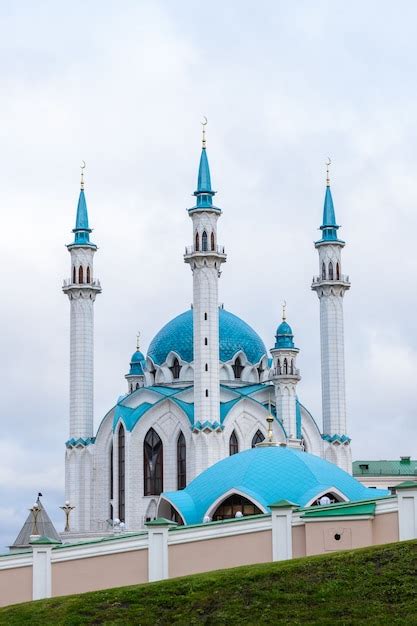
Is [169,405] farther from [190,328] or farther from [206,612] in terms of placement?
[206,612]

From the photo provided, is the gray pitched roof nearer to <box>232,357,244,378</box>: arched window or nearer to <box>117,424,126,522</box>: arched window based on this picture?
<box>117,424,126,522</box>: arched window

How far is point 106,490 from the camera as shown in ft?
194

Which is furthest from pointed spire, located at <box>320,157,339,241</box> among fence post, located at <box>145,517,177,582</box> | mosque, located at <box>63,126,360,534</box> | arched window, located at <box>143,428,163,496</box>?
fence post, located at <box>145,517,177,582</box>

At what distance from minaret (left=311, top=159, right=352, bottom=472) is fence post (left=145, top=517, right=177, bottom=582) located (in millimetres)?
33158

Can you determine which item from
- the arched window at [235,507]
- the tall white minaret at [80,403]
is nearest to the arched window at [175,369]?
the tall white minaret at [80,403]

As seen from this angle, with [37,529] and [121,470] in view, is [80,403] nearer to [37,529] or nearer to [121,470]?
[121,470]

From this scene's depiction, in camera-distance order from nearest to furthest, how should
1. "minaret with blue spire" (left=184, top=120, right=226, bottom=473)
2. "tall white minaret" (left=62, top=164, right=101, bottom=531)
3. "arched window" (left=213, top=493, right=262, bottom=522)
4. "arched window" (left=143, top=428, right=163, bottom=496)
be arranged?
"arched window" (left=213, top=493, right=262, bottom=522) → "minaret with blue spire" (left=184, top=120, right=226, bottom=473) → "arched window" (left=143, top=428, right=163, bottom=496) → "tall white minaret" (left=62, top=164, right=101, bottom=531)

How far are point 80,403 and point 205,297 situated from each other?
8158 millimetres

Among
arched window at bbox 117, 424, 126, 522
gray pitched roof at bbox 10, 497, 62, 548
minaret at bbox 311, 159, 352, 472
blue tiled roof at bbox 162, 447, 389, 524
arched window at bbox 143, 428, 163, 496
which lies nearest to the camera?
blue tiled roof at bbox 162, 447, 389, 524

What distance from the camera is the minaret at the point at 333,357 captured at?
60.1 meters

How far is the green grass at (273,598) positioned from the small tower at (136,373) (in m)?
41.7

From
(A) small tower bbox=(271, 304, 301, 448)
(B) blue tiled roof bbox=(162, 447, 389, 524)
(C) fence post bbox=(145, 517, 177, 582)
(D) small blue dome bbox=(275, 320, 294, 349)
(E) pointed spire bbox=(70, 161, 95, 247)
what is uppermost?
(E) pointed spire bbox=(70, 161, 95, 247)

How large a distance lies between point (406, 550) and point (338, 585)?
1700 mm

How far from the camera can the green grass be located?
2150 centimetres
